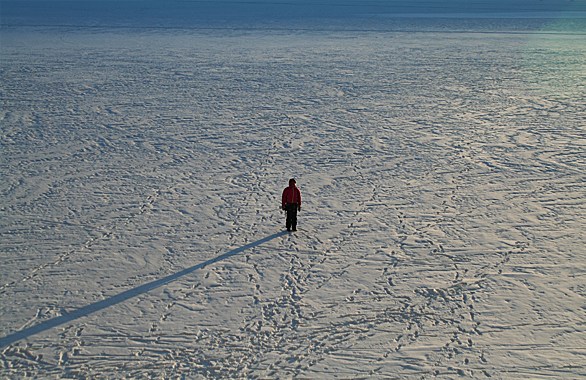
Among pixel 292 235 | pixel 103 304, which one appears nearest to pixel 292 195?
pixel 292 235

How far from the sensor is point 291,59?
1734cm

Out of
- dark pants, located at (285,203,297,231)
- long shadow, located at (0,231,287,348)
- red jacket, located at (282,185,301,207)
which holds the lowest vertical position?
long shadow, located at (0,231,287,348)

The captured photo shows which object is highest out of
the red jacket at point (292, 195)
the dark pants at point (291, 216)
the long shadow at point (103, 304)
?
the red jacket at point (292, 195)

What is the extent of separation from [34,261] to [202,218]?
1.64 m

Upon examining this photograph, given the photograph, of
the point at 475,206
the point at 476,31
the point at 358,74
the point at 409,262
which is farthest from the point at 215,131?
the point at 476,31

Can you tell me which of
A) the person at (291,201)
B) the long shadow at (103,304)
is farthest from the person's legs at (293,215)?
the long shadow at (103,304)

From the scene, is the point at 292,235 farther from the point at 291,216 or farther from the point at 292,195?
the point at 292,195

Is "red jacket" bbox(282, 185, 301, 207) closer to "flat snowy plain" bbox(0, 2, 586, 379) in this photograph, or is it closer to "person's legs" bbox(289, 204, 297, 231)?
"person's legs" bbox(289, 204, 297, 231)

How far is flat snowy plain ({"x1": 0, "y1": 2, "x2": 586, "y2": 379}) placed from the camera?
171 inches

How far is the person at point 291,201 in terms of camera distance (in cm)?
610

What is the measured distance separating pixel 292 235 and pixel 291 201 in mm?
343

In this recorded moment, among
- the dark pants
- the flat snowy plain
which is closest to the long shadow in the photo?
the flat snowy plain

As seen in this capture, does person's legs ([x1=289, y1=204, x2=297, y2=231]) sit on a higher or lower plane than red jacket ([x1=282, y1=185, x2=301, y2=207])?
lower

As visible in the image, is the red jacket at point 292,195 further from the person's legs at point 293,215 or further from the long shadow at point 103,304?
the long shadow at point 103,304
